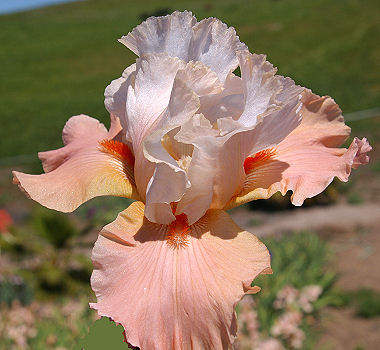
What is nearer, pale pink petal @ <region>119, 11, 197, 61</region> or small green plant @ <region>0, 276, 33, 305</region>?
pale pink petal @ <region>119, 11, 197, 61</region>

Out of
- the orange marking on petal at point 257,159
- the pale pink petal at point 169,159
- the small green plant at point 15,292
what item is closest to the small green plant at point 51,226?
the small green plant at point 15,292

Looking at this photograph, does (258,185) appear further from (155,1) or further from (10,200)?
(155,1)

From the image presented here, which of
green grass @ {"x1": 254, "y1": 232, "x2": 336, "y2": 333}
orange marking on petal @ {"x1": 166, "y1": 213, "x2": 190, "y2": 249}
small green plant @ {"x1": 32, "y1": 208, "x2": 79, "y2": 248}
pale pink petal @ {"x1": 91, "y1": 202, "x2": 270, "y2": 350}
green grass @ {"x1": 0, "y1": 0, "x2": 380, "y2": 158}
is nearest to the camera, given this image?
pale pink petal @ {"x1": 91, "y1": 202, "x2": 270, "y2": 350}

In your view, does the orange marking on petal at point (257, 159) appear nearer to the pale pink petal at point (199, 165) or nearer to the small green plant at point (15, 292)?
the pale pink petal at point (199, 165)

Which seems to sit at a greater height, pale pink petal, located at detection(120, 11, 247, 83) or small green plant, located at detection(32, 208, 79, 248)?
pale pink petal, located at detection(120, 11, 247, 83)

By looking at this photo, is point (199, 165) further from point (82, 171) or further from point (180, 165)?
point (82, 171)

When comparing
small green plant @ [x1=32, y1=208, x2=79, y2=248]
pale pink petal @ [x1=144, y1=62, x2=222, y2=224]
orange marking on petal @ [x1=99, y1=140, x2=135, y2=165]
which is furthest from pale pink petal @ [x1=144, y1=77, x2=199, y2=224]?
small green plant @ [x1=32, y1=208, x2=79, y2=248]

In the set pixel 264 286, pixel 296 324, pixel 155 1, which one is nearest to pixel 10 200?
pixel 264 286

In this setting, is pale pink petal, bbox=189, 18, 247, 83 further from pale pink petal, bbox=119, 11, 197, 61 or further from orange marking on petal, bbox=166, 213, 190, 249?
orange marking on petal, bbox=166, 213, 190, 249
